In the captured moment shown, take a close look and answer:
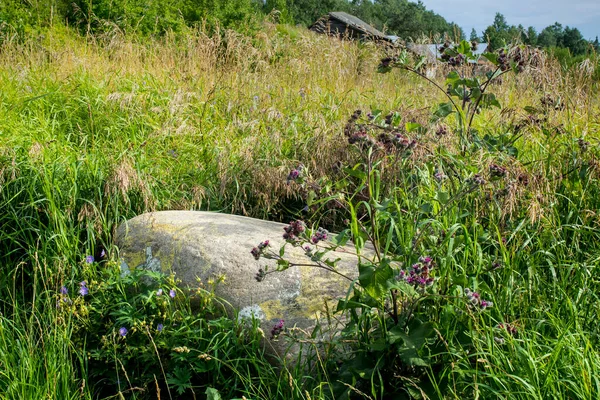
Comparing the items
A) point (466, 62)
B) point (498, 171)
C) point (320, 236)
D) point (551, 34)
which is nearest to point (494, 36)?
point (466, 62)

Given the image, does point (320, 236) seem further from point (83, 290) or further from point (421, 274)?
point (83, 290)

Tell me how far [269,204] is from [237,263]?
1.05 metres

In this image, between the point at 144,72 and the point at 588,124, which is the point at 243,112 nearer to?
the point at 144,72

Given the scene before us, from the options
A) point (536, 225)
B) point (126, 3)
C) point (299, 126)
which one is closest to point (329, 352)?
point (536, 225)

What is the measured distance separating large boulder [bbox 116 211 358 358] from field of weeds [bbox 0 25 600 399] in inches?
6.4

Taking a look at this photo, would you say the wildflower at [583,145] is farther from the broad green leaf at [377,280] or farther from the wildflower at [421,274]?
the broad green leaf at [377,280]

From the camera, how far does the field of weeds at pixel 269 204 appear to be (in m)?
2.33

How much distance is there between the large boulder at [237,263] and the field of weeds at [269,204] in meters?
0.16

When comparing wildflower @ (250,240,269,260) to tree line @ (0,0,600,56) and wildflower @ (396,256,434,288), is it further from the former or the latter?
tree line @ (0,0,600,56)

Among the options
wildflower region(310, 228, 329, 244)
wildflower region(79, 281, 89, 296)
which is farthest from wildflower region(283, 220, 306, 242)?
wildflower region(79, 281, 89, 296)

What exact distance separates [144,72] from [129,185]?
263 centimetres

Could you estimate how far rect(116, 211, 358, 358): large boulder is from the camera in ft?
9.27

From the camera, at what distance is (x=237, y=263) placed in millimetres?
3006

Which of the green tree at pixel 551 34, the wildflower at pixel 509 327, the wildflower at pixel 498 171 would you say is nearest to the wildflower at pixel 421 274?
the wildflower at pixel 509 327
